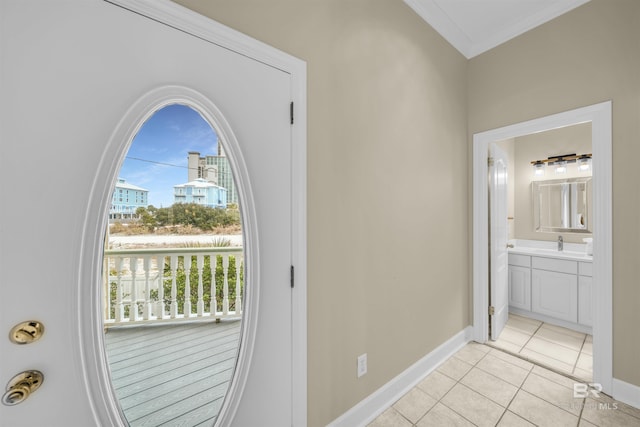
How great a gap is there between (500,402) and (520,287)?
1961 mm

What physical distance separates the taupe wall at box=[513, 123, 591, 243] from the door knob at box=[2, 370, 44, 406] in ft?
15.4

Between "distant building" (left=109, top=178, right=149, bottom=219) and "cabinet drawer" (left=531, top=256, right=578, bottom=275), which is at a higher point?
"distant building" (left=109, top=178, right=149, bottom=219)

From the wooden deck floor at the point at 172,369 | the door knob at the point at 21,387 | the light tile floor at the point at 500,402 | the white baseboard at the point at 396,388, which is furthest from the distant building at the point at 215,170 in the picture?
the light tile floor at the point at 500,402

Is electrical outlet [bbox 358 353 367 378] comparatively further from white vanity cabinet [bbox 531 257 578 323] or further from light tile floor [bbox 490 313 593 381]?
white vanity cabinet [bbox 531 257 578 323]

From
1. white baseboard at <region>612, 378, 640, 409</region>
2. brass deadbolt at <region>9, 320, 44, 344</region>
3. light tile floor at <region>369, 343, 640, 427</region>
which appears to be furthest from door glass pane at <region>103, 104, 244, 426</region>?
white baseboard at <region>612, 378, 640, 409</region>

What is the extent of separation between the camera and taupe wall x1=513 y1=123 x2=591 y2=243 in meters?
3.23

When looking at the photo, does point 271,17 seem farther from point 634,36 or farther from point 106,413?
point 634,36

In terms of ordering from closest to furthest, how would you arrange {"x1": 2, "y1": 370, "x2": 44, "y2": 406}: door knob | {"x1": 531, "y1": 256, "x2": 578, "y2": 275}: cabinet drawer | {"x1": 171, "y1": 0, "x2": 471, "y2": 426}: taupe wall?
{"x1": 2, "y1": 370, "x2": 44, "y2": 406}: door knob
{"x1": 171, "y1": 0, "x2": 471, "y2": 426}: taupe wall
{"x1": 531, "y1": 256, "x2": 578, "y2": 275}: cabinet drawer

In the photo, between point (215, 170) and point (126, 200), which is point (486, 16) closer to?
point (215, 170)

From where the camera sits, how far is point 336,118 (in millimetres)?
1520

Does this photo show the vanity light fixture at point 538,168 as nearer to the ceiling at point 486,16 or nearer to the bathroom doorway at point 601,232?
the bathroom doorway at point 601,232

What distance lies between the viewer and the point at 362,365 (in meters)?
1.64

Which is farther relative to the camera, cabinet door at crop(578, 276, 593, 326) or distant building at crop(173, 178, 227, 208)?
cabinet door at crop(578, 276, 593, 326)

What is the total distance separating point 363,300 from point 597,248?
5.78 ft
